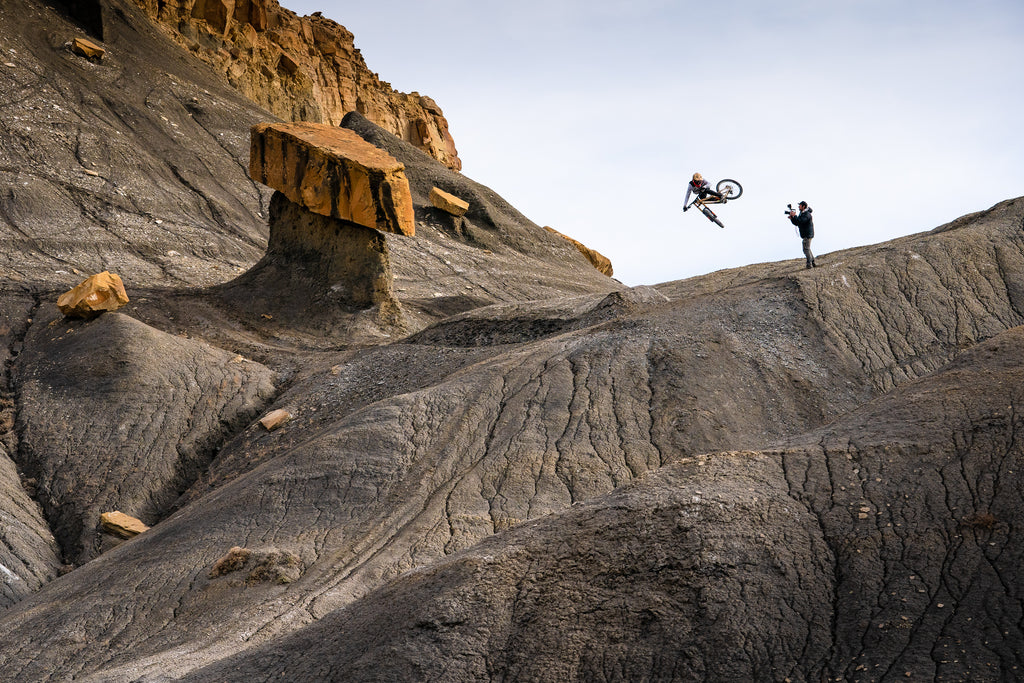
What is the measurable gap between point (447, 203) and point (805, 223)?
2001cm

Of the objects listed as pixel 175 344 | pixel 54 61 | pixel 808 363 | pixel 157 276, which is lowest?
pixel 808 363

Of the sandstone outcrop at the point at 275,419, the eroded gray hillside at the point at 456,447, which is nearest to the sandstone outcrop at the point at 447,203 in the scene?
the eroded gray hillside at the point at 456,447

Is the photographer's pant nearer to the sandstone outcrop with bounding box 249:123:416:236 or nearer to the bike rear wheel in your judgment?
the bike rear wheel

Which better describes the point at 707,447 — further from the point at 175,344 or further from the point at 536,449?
the point at 175,344

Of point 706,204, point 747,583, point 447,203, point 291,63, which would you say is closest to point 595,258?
point 447,203

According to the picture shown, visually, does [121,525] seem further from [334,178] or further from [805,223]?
[805,223]

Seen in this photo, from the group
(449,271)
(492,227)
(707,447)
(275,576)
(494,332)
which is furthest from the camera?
(492,227)

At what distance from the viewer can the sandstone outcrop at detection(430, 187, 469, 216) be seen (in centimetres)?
3384

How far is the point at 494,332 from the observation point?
17.1 metres

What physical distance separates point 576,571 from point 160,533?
7.19 metres

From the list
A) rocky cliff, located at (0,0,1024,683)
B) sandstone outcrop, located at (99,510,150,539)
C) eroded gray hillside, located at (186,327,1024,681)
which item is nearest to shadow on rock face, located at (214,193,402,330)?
rocky cliff, located at (0,0,1024,683)

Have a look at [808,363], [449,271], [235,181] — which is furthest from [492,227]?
[808,363]

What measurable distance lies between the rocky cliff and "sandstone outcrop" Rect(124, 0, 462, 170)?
12.3 m

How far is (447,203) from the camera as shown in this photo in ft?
111
